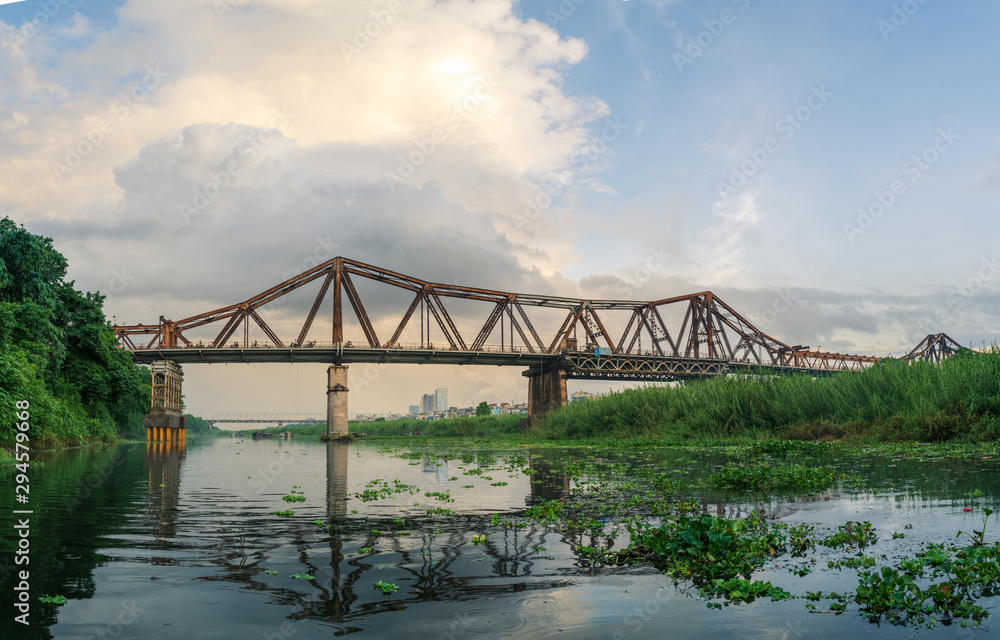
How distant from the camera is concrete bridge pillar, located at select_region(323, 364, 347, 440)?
218 feet

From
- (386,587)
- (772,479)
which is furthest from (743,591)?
(772,479)

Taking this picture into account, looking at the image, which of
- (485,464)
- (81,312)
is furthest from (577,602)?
(81,312)

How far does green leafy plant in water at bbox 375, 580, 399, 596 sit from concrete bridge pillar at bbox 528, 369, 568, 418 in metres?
68.2

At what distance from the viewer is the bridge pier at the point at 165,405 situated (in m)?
66.6

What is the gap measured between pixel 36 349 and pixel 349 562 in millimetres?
29322

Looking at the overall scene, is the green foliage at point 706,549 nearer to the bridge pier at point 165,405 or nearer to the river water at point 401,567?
the river water at point 401,567

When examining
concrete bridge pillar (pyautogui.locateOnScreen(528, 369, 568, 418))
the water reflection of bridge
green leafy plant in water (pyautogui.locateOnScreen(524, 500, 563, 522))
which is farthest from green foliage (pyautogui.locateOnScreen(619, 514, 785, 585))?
concrete bridge pillar (pyautogui.locateOnScreen(528, 369, 568, 418))

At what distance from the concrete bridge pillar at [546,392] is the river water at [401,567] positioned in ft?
206

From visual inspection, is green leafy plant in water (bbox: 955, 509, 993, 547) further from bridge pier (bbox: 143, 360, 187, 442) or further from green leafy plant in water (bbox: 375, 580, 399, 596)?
bridge pier (bbox: 143, 360, 187, 442)

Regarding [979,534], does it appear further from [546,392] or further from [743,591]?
[546,392]

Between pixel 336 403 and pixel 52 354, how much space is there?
36247 mm

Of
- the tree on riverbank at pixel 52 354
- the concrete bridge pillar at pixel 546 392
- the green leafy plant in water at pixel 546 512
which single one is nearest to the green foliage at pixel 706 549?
the green leafy plant in water at pixel 546 512

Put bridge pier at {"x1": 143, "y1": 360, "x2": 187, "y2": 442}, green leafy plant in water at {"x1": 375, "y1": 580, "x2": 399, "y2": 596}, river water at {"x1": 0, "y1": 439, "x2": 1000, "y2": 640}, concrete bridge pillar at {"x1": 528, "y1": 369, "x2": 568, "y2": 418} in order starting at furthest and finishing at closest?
concrete bridge pillar at {"x1": 528, "y1": 369, "x2": 568, "y2": 418}
bridge pier at {"x1": 143, "y1": 360, "x2": 187, "y2": 442}
green leafy plant in water at {"x1": 375, "y1": 580, "x2": 399, "y2": 596}
river water at {"x1": 0, "y1": 439, "x2": 1000, "y2": 640}

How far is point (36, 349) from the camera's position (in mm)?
27922
